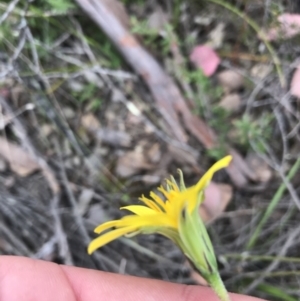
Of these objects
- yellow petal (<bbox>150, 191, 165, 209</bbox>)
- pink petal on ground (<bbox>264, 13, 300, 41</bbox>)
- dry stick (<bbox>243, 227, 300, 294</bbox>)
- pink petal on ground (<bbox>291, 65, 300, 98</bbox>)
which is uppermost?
pink petal on ground (<bbox>264, 13, 300, 41</bbox>)

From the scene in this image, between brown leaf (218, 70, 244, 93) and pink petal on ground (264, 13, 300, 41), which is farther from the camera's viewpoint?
brown leaf (218, 70, 244, 93)

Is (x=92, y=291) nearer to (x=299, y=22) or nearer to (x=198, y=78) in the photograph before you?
(x=198, y=78)

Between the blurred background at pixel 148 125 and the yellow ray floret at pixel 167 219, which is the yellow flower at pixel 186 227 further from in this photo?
the blurred background at pixel 148 125

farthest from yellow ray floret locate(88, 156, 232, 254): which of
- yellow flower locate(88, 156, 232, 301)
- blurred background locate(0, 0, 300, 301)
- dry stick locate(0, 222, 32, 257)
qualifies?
dry stick locate(0, 222, 32, 257)

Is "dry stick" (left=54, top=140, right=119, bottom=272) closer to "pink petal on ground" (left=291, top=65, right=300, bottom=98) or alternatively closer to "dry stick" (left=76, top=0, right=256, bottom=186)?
"dry stick" (left=76, top=0, right=256, bottom=186)

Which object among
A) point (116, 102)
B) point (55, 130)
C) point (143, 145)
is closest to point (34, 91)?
point (55, 130)

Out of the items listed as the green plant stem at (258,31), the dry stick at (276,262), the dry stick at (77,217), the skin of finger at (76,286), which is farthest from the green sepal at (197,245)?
the green plant stem at (258,31)
